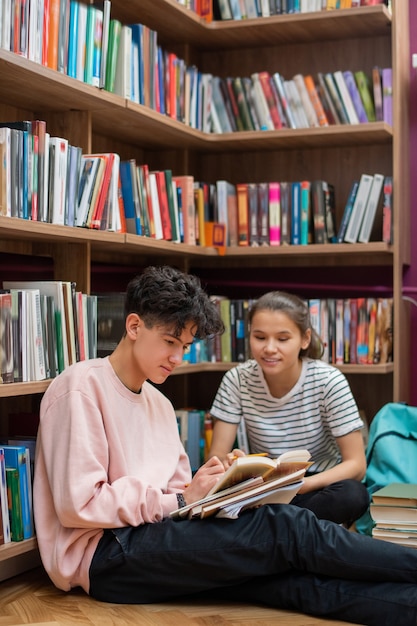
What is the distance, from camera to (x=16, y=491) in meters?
2.17

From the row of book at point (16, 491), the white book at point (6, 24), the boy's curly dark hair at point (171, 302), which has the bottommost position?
the row of book at point (16, 491)

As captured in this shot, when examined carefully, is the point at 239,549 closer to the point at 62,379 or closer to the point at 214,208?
the point at 62,379

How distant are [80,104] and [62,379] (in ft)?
2.81

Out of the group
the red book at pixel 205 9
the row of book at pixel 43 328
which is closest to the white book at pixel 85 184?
the row of book at pixel 43 328

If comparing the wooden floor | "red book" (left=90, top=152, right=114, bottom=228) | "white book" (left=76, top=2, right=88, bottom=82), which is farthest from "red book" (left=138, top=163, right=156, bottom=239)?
the wooden floor

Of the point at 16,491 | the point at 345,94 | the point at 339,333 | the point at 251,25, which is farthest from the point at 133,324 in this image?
the point at 251,25

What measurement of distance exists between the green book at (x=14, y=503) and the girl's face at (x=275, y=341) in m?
0.82

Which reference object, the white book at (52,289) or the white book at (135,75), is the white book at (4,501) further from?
the white book at (135,75)

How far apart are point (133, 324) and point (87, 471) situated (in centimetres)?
38

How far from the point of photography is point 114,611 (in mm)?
2078

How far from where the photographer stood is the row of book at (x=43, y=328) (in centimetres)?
→ 217

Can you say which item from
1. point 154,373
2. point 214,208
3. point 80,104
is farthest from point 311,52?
point 154,373

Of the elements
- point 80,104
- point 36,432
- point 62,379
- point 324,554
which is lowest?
point 324,554

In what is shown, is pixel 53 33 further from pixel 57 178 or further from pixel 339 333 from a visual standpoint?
pixel 339 333
